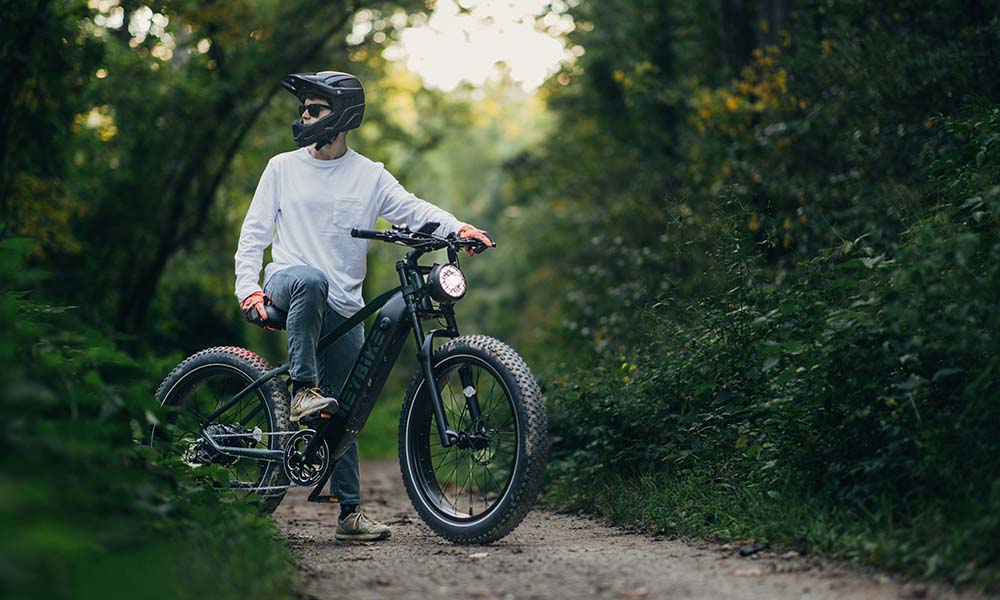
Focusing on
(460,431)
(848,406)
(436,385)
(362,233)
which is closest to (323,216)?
(362,233)

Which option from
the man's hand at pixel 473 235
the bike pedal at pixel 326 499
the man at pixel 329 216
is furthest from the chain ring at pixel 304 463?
the man's hand at pixel 473 235

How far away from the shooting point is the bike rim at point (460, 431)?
15.9 feet

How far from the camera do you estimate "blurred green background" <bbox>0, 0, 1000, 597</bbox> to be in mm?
3779

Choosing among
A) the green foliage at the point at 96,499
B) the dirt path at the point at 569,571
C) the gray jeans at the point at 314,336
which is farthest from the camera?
the gray jeans at the point at 314,336

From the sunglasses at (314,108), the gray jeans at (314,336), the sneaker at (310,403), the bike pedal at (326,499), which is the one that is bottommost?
the bike pedal at (326,499)

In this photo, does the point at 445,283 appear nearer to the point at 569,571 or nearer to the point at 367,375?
the point at 367,375

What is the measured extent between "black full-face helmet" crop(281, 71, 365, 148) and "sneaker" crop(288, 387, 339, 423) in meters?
1.34

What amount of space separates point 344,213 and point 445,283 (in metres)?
0.83

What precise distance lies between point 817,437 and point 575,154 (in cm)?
1654

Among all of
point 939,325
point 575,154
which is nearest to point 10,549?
point 939,325

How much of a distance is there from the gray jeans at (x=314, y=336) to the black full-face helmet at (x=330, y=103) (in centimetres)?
75

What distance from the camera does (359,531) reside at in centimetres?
543

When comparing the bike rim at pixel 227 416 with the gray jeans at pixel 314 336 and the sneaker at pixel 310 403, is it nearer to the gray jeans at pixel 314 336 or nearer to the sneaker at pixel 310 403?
the sneaker at pixel 310 403

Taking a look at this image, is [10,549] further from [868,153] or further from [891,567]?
[868,153]
